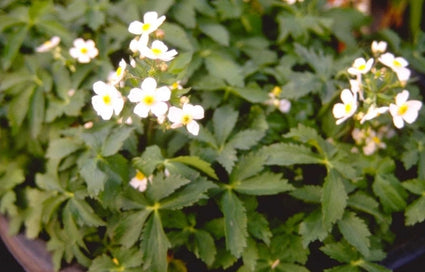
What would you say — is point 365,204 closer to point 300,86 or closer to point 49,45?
point 300,86

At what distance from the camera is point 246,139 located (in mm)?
1302

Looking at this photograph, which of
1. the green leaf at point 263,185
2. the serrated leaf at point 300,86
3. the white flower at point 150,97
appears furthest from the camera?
the serrated leaf at point 300,86

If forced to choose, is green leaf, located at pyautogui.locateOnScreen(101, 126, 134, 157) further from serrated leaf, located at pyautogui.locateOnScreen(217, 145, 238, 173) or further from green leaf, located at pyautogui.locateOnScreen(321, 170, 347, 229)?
green leaf, located at pyautogui.locateOnScreen(321, 170, 347, 229)

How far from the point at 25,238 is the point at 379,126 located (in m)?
1.19

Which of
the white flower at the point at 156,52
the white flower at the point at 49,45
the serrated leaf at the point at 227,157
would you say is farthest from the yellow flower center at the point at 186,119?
the white flower at the point at 49,45

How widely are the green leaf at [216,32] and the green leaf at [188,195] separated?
56cm

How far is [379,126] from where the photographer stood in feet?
4.82

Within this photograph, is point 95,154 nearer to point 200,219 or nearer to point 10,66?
point 200,219

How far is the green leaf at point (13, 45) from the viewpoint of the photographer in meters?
1.45

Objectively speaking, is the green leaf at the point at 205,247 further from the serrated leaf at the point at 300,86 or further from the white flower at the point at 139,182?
the serrated leaf at the point at 300,86

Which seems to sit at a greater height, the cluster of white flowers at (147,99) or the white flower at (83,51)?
the cluster of white flowers at (147,99)

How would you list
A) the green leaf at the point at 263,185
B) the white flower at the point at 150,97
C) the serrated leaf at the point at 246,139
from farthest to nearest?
the serrated leaf at the point at 246,139 < the green leaf at the point at 263,185 < the white flower at the point at 150,97

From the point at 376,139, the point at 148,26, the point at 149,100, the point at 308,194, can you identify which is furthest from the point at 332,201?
the point at 148,26

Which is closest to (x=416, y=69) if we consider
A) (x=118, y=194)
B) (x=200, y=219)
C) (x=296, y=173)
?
(x=296, y=173)
